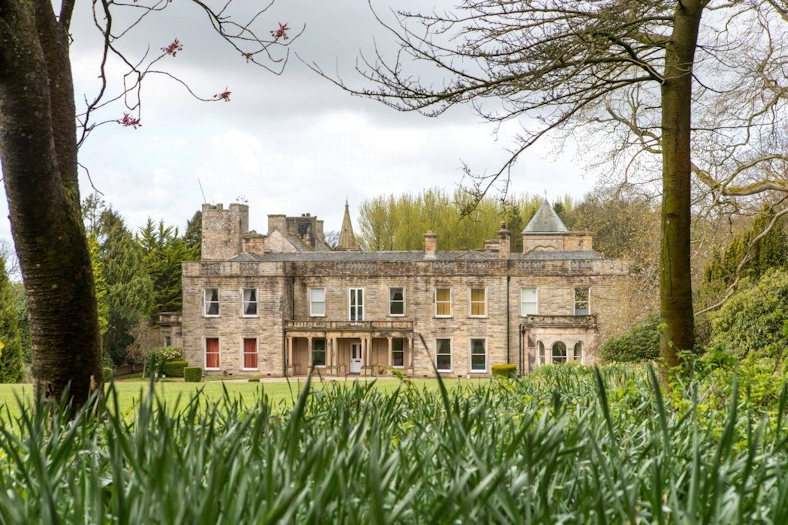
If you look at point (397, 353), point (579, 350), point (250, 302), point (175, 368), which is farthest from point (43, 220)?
point (397, 353)

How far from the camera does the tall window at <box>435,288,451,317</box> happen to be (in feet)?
124

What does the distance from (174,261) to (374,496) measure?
166 feet

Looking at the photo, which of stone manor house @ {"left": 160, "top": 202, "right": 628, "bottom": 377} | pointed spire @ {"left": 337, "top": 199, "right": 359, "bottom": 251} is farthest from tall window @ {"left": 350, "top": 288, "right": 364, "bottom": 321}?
pointed spire @ {"left": 337, "top": 199, "right": 359, "bottom": 251}

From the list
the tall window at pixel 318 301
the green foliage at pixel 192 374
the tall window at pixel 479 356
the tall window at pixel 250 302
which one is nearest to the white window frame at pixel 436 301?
the tall window at pixel 479 356

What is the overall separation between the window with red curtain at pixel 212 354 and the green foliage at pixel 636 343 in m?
21.3

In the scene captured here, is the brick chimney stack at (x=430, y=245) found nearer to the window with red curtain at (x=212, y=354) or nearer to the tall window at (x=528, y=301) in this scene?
the tall window at (x=528, y=301)

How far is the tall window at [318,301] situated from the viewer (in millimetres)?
39156

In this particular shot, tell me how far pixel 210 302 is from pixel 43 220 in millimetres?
36120

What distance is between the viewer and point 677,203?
24.4 feet

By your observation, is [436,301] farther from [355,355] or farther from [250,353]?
[250,353]

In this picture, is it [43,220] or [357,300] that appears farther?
[357,300]

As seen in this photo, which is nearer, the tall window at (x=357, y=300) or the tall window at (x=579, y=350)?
the tall window at (x=579, y=350)

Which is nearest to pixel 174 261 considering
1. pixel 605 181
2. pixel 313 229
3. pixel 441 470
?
pixel 313 229

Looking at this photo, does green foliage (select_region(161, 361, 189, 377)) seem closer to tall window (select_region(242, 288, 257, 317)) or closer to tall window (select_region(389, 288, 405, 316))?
tall window (select_region(242, 288, 257, 317))
